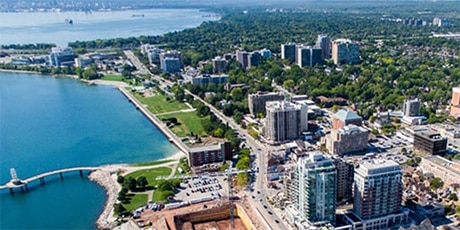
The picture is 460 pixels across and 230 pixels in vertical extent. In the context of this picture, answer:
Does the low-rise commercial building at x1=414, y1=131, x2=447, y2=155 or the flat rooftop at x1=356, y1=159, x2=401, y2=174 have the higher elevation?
the flat rooftop at x1=356, y1=159, x2=401, y2=174

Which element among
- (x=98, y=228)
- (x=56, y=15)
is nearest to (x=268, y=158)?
(x=98, y=228)

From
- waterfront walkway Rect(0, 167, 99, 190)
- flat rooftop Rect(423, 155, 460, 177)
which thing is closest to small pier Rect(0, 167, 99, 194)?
waterfront walkway Rect(0, 167, 99, 190)

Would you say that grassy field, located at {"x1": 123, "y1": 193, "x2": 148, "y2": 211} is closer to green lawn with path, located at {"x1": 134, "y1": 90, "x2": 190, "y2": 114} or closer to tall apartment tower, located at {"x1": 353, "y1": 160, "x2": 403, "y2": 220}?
tall apartment tower, located at {"x1": 353, "y1": 160, "x2": 403, "y2": 220}

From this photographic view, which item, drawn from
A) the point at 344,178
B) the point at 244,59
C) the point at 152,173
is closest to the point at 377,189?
the point at 344,178

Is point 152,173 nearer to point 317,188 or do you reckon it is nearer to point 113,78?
point 317,188

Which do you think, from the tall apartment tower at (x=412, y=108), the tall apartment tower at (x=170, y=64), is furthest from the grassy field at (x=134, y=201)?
the tall apartment tower at (x=170, y=64)

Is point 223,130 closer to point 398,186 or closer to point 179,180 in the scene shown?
point 179,180
